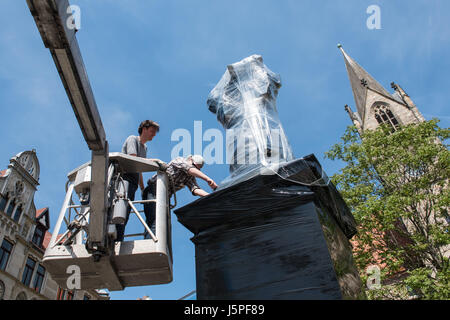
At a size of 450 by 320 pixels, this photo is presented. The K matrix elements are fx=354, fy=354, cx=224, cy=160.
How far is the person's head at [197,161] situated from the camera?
11.2 feet

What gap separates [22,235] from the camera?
1938 cm

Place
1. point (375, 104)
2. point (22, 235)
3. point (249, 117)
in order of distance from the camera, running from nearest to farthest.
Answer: point (249, 117), point (22, 235), point (375, 104)

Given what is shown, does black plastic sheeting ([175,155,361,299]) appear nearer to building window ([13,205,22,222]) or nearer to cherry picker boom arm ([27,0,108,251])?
cherry picker boom arm ([27,0,108,251])

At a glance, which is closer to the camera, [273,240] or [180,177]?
[273,240]

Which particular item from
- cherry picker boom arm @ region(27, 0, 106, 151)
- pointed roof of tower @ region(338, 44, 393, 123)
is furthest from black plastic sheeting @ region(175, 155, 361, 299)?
pointed roof of tower @ region(338, 44, 393, 123)

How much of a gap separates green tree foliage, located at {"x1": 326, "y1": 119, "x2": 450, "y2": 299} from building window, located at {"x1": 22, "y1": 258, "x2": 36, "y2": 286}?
16.6 meters

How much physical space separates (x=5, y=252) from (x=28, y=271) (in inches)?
81.4

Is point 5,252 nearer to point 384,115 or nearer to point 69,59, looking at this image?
point 69,59

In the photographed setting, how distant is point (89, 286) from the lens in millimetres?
2852

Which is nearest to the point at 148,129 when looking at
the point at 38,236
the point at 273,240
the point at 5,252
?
the point at 273,240

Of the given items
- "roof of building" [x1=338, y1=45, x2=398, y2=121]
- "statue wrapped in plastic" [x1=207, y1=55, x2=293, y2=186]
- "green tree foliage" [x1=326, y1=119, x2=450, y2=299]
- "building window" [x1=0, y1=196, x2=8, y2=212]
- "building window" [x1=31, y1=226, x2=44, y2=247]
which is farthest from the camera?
"roof of building" [x1=338, y1=45, x2=398, y2=121]

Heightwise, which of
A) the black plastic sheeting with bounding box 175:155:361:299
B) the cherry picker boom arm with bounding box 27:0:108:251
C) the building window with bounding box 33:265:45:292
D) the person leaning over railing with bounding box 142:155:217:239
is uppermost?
the building window with bounding box 33:265:45:292

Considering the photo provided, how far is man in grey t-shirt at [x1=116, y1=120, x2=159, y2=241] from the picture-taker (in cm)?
316
